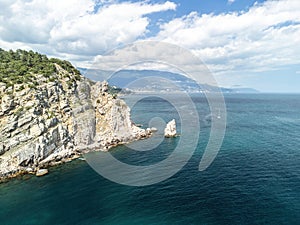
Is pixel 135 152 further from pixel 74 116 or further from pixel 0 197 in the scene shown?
pixel 0 197

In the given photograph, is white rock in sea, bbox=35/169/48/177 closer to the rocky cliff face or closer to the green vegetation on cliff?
the rocky cliff face

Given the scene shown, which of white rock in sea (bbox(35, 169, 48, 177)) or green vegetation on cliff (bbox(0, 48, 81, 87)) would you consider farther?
green vegetation on cliff (bbox(0, 48, 81, 87))

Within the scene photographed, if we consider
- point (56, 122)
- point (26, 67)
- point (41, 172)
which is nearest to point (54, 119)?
point (56, 122)

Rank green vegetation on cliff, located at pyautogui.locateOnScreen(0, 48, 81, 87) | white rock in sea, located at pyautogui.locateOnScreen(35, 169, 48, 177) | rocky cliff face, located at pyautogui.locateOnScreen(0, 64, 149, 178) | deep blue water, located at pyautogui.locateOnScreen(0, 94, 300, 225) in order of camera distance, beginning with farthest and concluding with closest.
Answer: green vegetation on cliff, located at pyautogui.locateOnScreen(0, 48, 81, 87) < rocky cliff face, located at pyautogui.locateOnScreen(0, 64, 149, 178) < white rock in sea, located at pyautogui.locateOnScreen(35, 169, 48, 177) < deep blue water, located at pyautogui.locateOnScreen(0, 94, 300, 225)

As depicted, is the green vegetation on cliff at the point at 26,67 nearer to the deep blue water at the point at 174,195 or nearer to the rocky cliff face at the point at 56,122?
the rocky cliff face at the point at 56,122

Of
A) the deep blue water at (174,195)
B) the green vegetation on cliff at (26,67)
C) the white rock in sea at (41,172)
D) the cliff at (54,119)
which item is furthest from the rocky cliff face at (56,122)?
the deep blue water at (174,195)

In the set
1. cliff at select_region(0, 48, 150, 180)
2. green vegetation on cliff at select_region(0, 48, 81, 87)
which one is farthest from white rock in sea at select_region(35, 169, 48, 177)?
green vegetation on cliff at select_region(0, 48, 81, 87)

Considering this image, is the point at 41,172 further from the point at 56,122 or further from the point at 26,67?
the point at 26,67
